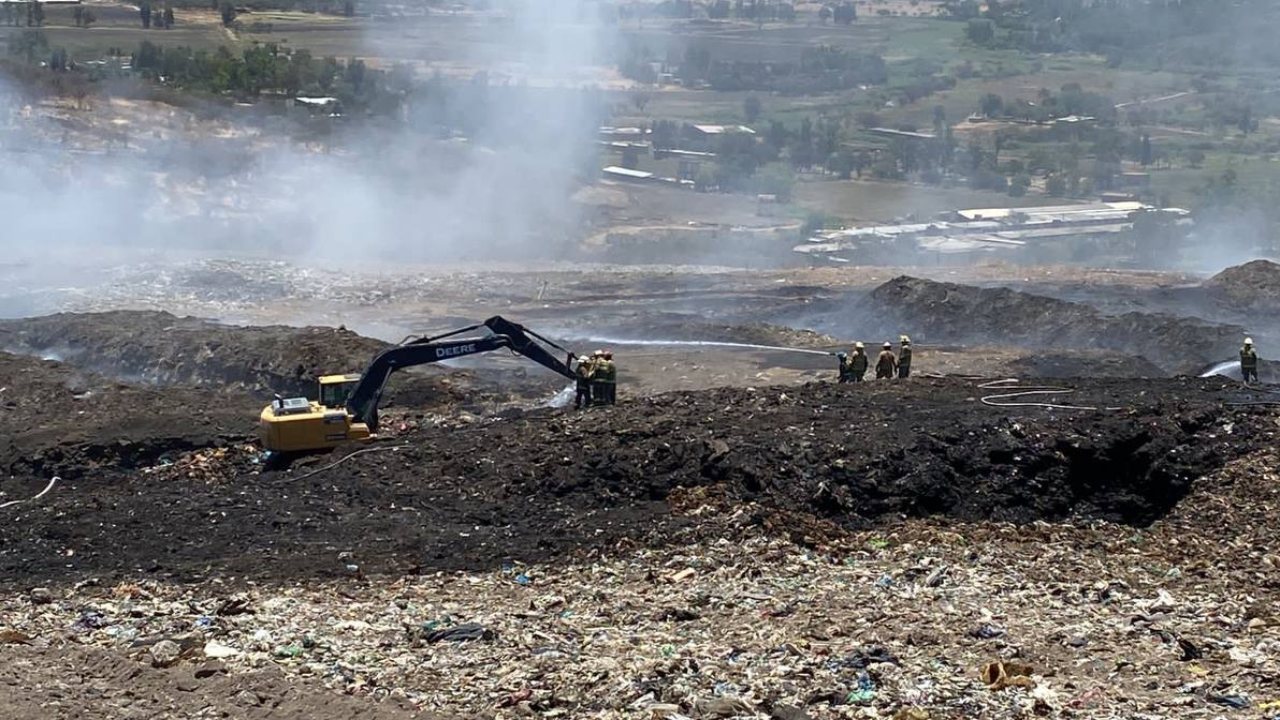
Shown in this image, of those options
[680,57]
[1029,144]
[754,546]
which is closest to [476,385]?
[754,546]

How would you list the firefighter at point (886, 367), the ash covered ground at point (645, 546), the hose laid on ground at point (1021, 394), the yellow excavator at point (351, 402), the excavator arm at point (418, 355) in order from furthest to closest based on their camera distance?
the firefighter at point (886, 367) < the excavator arm at point (418, 355) < the hose laid on ground at point (1021, 394) < the yellow excavator at point (351, 402) < the ash covered ground at point (645, 546)

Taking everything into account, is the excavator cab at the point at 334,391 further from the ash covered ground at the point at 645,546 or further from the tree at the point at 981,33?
the tree at the point at 981,33

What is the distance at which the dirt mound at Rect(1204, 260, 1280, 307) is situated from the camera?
104 feet

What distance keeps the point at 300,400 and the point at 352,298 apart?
15594 millimetres

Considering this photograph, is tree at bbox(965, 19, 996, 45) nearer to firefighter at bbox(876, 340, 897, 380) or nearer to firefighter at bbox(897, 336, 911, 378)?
firefighter at bbox(897, 336, 911, 378)

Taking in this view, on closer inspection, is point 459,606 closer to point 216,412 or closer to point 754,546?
point 754,546

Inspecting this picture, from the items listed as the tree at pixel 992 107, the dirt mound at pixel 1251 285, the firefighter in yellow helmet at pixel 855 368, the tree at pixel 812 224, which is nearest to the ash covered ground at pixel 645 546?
the firefighter in yellow helmet at pixel 855 368

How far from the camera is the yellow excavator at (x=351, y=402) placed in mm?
17953

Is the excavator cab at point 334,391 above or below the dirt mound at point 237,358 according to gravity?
above

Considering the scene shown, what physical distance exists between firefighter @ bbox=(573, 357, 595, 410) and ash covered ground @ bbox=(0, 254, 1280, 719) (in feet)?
1.55

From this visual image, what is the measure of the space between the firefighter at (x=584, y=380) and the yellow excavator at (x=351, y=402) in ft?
0.73

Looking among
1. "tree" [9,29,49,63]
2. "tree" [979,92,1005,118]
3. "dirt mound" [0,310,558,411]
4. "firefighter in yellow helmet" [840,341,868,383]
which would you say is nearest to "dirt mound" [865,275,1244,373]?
"firefighter in yellow helmet" [840,341,868,383]

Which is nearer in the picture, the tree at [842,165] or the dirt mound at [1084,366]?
the dirt mound at [1084,366]

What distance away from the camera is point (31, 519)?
1617cm
